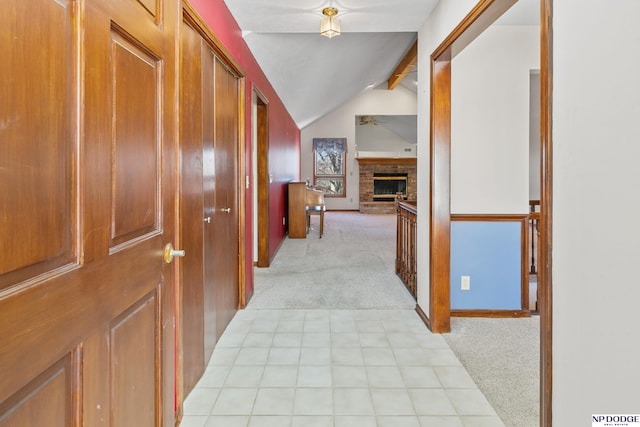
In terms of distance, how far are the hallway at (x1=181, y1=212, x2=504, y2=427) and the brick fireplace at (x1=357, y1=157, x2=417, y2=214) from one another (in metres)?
7.71

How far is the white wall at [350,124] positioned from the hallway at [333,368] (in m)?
7.90

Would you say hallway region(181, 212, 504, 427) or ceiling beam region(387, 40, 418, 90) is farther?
ceiling beam region(387, 40, 418, 90)

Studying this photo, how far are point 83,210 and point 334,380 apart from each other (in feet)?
5.34

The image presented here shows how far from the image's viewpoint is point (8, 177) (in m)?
0.62

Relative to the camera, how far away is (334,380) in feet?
6.62

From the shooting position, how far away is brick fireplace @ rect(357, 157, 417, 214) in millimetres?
11406

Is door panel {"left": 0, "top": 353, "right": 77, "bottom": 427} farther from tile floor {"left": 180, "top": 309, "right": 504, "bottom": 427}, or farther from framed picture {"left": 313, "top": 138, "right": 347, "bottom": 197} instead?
framed picture {"left": 313, "top": 138, "right": 347, "bottom": 197}

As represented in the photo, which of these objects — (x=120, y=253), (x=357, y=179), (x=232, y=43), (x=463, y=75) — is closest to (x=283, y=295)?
(x=232, y=43)

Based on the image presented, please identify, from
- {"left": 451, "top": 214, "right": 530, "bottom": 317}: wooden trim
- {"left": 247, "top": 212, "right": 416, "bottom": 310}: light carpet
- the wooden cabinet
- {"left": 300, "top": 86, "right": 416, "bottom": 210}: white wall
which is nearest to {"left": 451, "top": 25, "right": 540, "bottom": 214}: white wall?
{"left": 451, "top": 214, "right": 530, "bottom": 317}: wooden trim
